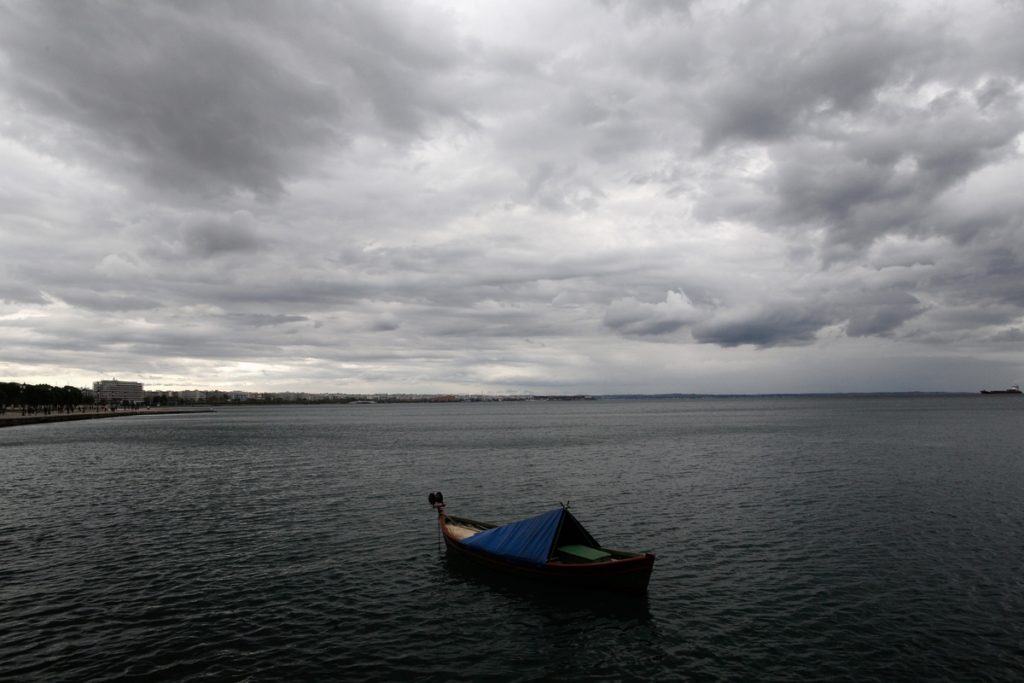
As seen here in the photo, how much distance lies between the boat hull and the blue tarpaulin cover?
427 millimetres

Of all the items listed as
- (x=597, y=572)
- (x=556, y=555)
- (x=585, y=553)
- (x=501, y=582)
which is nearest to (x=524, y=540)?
(x=556, y=555)

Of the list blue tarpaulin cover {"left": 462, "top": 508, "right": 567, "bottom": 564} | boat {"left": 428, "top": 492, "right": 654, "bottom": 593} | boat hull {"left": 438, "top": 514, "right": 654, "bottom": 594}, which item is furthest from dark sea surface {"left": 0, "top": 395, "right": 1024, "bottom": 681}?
blue tarpaulin cover {"left": 462, "top": 508, "right": 567, "bottom": 564}

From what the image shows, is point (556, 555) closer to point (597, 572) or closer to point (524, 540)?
point (524, 540)

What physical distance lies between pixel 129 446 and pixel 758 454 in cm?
10850

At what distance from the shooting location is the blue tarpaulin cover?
104ft

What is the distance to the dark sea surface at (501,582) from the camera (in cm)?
2261

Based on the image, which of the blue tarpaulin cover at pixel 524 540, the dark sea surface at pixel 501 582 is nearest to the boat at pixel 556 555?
the blue tarpaulin cover at pixel 524 540

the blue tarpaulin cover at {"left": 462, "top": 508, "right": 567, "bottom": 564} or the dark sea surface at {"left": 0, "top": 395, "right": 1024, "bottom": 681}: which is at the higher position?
the blue tarpaulin cover at {"left": 462, "top": 508, "right": 567, "bottom": 564}

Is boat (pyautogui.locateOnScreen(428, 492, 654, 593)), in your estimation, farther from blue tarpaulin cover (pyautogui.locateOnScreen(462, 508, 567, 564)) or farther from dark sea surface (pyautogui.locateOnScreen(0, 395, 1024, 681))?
dark sea surface (pyautogui.locateOnScreen(0, 395, 1024, 681))

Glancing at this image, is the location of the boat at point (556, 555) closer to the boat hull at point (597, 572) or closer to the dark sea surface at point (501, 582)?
the boat hull at point (597, 572)

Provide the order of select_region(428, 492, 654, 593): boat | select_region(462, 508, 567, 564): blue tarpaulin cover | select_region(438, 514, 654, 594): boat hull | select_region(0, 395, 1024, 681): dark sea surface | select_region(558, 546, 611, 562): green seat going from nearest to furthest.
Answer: select_region(0, 395, 1024, 681): dark sea surface < select_region(438, 514, 654, 594): boat hull < select_region(428, 492, 654, 593): boat < select_region(558, 546, 611, 562): green seat < select_region(462, 508, 567, 564): blue tarpaulin cover

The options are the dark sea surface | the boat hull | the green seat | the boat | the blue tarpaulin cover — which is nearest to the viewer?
the dark sea surface

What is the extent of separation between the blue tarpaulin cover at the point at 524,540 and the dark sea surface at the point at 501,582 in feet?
5.30

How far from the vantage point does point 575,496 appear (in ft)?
186
